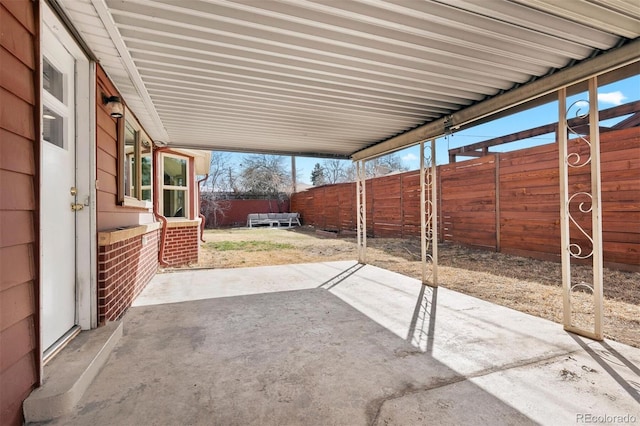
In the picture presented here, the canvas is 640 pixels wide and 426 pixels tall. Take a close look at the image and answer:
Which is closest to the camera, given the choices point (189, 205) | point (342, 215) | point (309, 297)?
point (309, 297)

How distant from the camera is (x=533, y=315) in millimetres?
3203

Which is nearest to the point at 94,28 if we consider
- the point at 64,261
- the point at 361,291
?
the point at 64,261

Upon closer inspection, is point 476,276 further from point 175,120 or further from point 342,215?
point 342,215

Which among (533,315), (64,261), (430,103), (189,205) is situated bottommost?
(533,315)

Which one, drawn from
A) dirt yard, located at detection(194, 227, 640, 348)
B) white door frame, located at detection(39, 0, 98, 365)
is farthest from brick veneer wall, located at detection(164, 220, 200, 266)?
white door frame, located at detection(39, 0, 98, 365)

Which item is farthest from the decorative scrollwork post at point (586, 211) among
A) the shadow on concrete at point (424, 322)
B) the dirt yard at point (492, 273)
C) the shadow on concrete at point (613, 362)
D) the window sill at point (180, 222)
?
the window sill at point (180, 222)

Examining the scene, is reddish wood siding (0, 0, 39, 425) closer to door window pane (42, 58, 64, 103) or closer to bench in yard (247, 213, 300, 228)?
door window pane (42, 58, 64, 103)

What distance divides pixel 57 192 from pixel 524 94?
13.4ft

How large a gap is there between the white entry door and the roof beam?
3.90m

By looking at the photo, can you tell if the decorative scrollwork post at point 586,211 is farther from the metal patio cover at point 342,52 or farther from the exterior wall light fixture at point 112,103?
the exterior wall light fixture at point 112,103

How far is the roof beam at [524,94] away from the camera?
228 cm

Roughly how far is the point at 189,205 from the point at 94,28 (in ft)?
15.1

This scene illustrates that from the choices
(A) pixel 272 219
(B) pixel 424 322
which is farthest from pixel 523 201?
(A) pixel 272 219

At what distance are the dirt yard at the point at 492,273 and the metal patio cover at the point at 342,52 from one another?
233 centimetres
